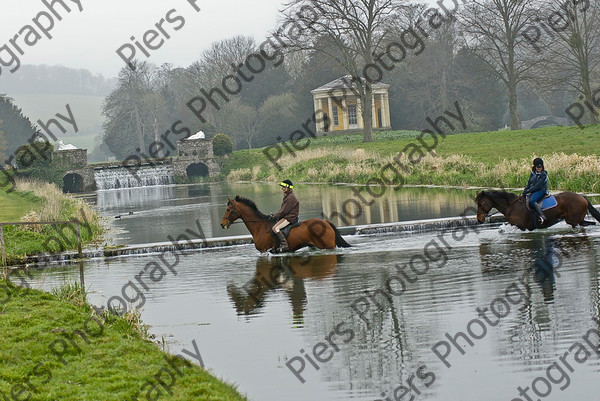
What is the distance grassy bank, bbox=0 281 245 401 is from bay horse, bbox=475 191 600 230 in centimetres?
1161

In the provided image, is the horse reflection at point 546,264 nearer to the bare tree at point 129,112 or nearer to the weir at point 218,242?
the weir at point 218,242

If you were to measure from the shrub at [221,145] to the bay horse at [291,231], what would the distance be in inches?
2078

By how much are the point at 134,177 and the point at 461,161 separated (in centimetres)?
3587

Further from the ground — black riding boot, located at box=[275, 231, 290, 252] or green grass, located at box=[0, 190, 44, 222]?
green grass, located at box=[0, 190, 44, 222]

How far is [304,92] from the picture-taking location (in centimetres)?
8544

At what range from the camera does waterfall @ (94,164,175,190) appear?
6844 centimetres

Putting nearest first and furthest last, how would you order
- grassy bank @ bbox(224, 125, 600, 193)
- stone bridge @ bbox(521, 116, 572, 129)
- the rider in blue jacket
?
1. the rider in blue jacket
2. grassy bank @ bbox(224, 125, 600, 193)
3. stone bridge @ bbox(521, 116, 572, 129)

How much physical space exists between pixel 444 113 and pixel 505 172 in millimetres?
48188

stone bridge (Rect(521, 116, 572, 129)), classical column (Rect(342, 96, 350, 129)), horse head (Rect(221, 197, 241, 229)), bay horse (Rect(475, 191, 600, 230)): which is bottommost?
bay horse (Rect(475, 191, 600, 230))

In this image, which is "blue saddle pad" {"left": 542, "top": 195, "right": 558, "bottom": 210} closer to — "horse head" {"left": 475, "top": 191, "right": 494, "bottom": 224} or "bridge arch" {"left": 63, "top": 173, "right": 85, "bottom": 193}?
"horse head" {"left": 475, "top": 191, "right": 494, "bottom": 224}

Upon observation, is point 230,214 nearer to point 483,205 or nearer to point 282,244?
point 282,244

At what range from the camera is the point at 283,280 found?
1570 cm

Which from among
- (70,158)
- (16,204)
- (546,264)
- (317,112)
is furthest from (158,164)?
(546,264)

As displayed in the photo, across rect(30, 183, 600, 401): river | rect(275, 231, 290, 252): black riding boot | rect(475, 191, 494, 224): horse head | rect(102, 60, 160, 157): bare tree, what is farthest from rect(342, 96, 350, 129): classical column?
rect(275, 231, 290, 252): black riding boot
